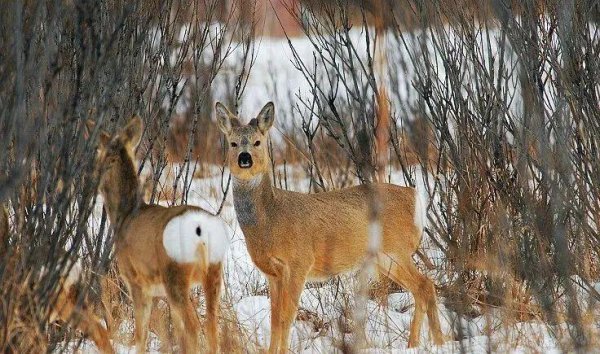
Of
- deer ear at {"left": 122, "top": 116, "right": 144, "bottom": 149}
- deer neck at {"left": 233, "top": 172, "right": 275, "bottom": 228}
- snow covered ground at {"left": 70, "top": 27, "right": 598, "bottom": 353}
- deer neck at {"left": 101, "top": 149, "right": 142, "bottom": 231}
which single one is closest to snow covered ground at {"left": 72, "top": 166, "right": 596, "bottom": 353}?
snow covered ground at {"left": 70, "top": 27, "right": 598, "bottom": 353}

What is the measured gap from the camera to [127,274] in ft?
19.9

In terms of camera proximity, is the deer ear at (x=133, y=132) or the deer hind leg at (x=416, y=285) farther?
the deer hind leg at (x=416, y=285)

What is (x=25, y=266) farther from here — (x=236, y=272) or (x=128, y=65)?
(x=236, y=272)

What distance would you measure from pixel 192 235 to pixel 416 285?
7.83ft

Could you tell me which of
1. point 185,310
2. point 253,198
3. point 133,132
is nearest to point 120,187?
point 133,132

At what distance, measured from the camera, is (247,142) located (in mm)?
7488

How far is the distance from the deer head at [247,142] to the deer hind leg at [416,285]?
1.09 meters

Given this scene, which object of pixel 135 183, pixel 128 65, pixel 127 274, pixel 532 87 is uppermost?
pixel 128 65

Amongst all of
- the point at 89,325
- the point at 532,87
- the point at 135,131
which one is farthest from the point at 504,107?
the point at 89,325

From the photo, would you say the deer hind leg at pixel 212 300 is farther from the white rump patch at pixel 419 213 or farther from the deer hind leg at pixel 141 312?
the white rump patch at pixel 419 213

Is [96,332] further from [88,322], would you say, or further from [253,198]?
[253,198]

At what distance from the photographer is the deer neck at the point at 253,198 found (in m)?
7.45

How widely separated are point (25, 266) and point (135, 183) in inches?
73.8

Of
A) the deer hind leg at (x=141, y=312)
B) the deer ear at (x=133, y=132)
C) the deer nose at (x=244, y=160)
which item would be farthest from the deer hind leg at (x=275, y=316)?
the deer ear at (x=133, y=132)
